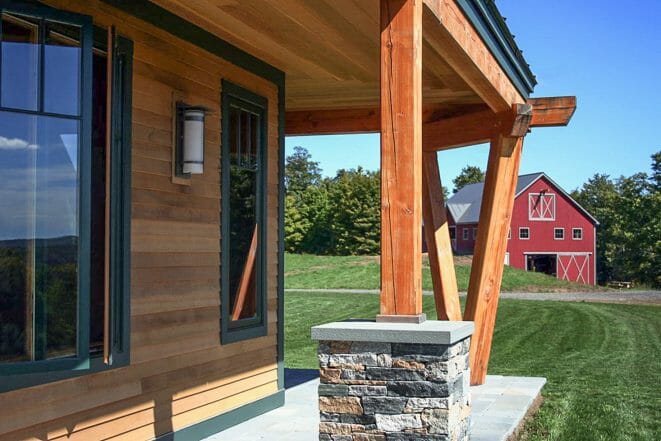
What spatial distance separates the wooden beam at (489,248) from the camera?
326 inches

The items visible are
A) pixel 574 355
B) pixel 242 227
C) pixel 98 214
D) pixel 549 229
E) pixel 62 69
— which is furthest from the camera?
pixel 549 229

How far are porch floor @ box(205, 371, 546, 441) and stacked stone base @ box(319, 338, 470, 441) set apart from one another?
Answer: 1.76m

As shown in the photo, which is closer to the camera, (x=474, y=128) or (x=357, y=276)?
(x=474, y=128)

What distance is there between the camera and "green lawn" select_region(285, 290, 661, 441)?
23.2ft

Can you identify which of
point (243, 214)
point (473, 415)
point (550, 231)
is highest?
point (550, 231)

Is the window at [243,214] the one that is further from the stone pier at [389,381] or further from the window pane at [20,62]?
the window pane at [20,62]

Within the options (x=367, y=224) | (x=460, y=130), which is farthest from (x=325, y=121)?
(x=367, y=224)

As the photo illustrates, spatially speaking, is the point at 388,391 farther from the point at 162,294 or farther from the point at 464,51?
the point at 464,51

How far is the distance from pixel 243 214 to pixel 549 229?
4052 centimetres

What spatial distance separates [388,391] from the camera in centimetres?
416

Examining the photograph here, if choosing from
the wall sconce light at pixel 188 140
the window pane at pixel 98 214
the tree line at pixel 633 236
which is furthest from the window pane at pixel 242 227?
the tree line at pixel 633 236

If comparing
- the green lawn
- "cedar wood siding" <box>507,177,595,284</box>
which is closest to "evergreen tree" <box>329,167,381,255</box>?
"cedar wood siding" <box>507,177,595,284</box>

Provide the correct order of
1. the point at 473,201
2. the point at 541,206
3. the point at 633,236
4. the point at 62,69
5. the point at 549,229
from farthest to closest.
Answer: the point at 473,201, the point at 633,236, the point at 549,229, the point at 541,206, the point at 62,69

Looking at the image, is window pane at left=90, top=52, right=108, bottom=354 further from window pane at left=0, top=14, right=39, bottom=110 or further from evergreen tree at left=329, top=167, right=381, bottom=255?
evergreen tree at left=329, top=167, right=381, bottom=255
